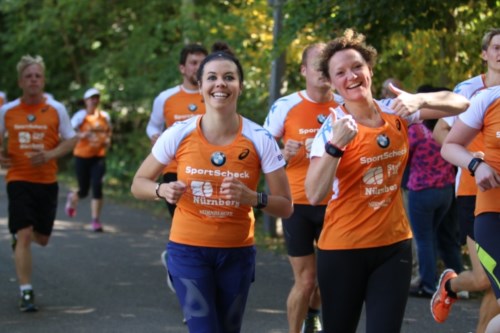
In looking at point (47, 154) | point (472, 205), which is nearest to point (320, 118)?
point (472, 205)

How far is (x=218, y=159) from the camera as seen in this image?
5.59m

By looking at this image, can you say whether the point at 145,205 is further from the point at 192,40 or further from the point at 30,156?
the point at 30,156

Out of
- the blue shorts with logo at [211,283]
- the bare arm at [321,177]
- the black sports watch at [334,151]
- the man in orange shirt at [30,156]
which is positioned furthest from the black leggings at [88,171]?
the black sports watch at [334,151]

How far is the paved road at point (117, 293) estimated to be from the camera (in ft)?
28.0

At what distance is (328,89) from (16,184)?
3309 millimetres

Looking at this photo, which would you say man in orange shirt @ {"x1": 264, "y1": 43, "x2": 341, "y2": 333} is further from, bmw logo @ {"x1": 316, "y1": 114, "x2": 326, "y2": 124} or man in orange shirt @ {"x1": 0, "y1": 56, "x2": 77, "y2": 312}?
man in orange shirt @ {"x1": 0, "y1": 56, "x2": 77, "y2": 312}

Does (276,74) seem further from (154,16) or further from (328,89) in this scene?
(154,16)

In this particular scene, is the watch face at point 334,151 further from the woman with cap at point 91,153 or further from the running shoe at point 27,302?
the woman with cap at point 91,153

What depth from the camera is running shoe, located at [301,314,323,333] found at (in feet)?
25.5

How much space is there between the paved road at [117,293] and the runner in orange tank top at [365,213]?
2845mm

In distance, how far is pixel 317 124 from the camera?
7.59 metres

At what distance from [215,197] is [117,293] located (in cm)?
474

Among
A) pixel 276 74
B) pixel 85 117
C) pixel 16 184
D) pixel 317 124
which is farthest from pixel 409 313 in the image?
pixel 85 117

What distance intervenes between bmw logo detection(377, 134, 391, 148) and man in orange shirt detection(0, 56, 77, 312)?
4.57 m
